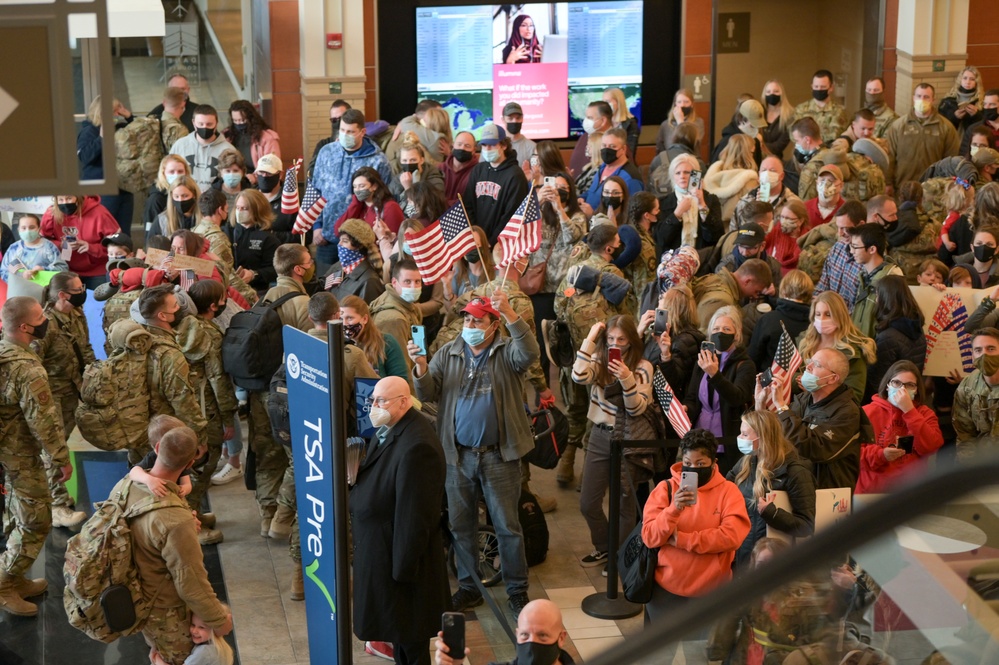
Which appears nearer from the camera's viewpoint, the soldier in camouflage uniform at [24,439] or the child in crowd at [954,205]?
the soldier in camouflage uniform at [24,439]

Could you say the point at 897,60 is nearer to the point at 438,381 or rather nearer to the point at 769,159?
the point at 769,159

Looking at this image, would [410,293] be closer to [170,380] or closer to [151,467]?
[170,380]

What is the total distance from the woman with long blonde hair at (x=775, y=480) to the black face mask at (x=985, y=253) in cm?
352

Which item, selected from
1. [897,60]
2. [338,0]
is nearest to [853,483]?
[338,0]

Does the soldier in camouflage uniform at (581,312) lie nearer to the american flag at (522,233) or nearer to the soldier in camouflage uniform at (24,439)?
the american flag at (522,233)

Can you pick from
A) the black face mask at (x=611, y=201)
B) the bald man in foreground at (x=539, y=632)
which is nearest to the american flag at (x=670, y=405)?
the bald man in foreground at (x=539, y=632)

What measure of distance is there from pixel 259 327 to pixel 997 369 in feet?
14.4

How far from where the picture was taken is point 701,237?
35.2 feet

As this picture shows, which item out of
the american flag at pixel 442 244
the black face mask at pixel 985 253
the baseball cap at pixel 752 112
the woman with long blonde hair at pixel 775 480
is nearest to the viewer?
the woman with long blonde hair at pixel 775 480

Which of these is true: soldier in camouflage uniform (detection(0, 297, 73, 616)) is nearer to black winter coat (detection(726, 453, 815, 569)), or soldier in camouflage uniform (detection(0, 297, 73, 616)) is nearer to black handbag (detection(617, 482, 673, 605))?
black handbag (detection(617, 482, 673, 605))

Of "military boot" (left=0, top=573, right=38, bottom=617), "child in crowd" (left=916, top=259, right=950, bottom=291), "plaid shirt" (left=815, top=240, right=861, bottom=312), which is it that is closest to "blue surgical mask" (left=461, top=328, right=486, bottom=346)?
"plaid shirt" (left=815, top=240, right=861, bottom=312)

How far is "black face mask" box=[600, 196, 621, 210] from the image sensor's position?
10.4 meters

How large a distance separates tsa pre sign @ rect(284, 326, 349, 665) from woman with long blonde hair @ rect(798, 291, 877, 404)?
326cm

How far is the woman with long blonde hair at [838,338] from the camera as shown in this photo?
311 inches
